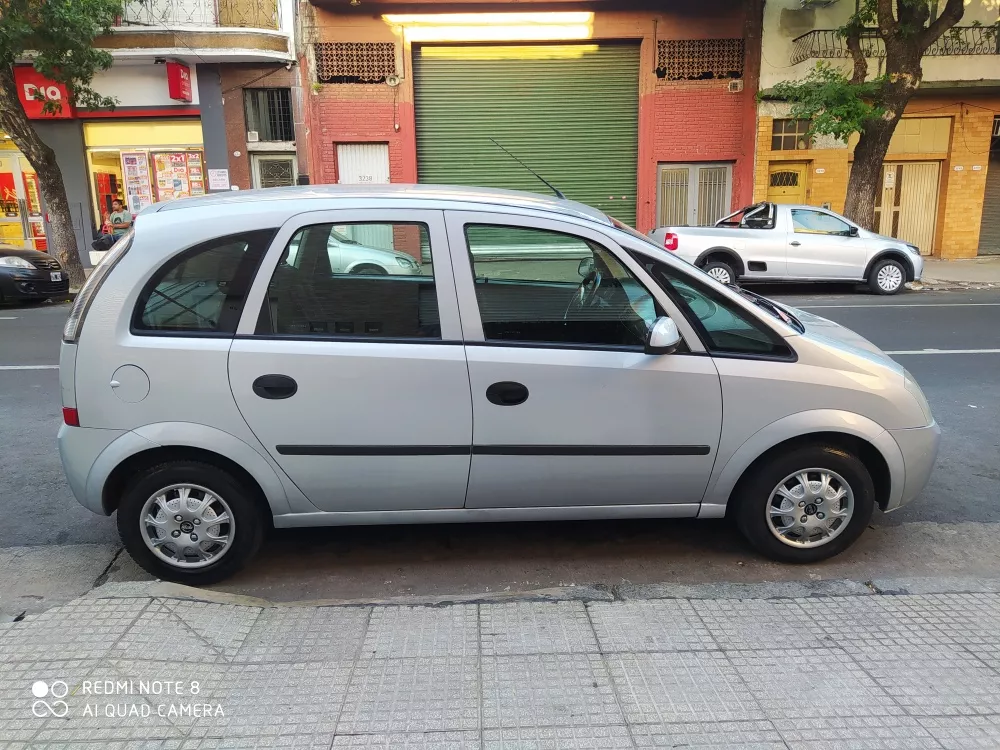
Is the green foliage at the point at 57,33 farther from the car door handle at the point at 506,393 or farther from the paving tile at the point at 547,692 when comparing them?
the paving tile at the point at 547,692

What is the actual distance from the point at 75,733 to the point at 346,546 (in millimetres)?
1831

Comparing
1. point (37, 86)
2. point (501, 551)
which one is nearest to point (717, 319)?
point (501, 551)

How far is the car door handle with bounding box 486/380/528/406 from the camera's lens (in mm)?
3463

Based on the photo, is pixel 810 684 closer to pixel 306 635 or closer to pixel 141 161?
pixel 306 635

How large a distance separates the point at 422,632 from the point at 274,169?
1713 centimetres

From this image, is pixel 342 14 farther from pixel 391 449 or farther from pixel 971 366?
pixel 391 449

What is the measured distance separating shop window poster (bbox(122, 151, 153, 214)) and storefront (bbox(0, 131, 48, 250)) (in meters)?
2.13

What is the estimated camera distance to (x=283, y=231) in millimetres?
3490

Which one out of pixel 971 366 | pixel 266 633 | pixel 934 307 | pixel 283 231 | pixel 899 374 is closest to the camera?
pixel 266 633

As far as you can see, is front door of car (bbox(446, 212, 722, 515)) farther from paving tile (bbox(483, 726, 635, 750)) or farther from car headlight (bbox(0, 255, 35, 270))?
car headlight (bbox(0, 255, 35, 270))

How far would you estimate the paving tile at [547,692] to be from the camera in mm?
2523

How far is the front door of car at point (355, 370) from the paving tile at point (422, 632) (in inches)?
23.3

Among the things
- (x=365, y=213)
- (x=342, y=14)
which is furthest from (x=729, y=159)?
(x=365, y=213)

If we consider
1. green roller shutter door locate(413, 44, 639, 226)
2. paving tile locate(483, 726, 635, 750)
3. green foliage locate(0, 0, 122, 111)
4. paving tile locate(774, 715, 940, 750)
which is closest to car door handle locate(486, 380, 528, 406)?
paving tile locate(483, 726, 635, 750)
